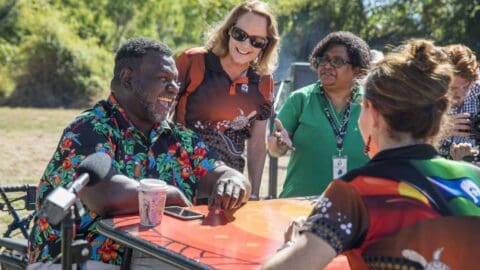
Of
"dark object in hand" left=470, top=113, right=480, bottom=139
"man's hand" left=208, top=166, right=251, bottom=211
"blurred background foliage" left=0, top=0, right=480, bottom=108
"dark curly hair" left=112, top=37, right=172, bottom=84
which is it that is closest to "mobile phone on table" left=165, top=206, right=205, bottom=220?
"man's hand" left=208, top=166, right=251, bottom=211

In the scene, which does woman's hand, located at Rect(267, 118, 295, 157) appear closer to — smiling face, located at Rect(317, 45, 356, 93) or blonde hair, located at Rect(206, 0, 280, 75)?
smiling face, located at Rect(317, 45, 356, 93)

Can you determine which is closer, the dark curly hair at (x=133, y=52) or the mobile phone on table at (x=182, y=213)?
the mobile phone on table at (x=182, y=213)

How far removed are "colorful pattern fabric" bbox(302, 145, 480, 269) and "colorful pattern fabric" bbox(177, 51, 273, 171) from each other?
2064 mm

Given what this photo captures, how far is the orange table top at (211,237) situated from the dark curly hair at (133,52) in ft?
2.25

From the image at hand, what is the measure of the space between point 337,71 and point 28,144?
317 inches

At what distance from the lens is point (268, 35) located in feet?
13.3

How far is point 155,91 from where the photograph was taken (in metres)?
2.94

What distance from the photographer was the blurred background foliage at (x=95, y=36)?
17719 millimetres

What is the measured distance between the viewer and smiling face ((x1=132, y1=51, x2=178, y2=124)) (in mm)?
2926

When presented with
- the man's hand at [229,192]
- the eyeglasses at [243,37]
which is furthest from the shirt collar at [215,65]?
the man's hand at [229,192]

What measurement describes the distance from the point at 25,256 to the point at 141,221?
0.65 metres

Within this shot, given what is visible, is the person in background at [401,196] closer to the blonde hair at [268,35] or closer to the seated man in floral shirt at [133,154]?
the seated man in floral shirt at [133,154]

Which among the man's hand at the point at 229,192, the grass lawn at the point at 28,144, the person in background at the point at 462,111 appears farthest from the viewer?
the grass lawn at the point at 28,144

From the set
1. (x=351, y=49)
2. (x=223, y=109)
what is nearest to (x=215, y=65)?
(x=223, y=109)
